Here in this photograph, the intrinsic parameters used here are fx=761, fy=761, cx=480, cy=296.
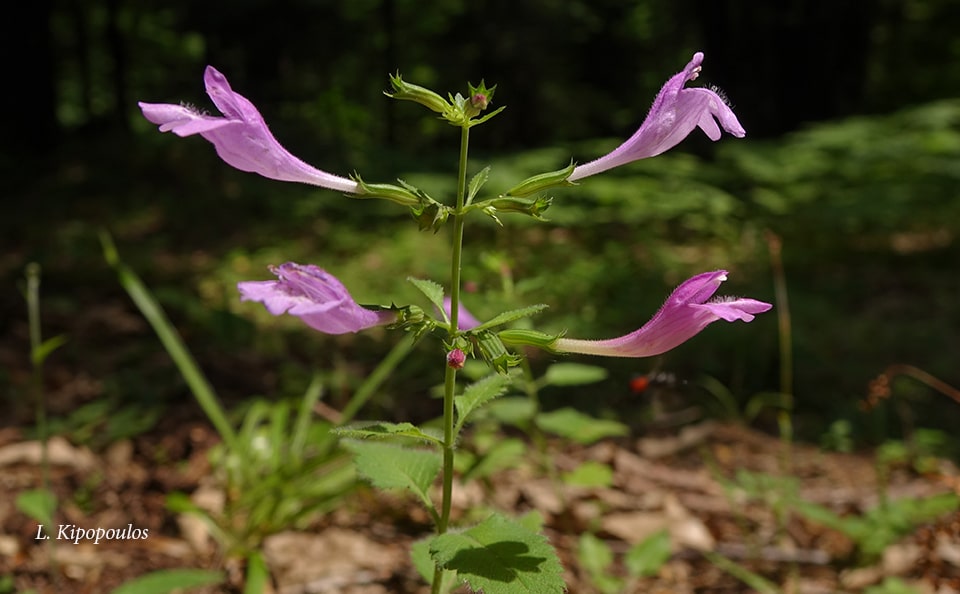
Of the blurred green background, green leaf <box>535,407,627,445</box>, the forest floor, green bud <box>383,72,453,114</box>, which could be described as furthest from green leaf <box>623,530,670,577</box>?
green bud <box>383,72,453,114</box>

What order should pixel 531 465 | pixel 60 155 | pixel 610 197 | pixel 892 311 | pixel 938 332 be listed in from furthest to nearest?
1. pixel 60 155
2. pixel 610 197
3. pixel 892 311
4. pixel 938 332
5. pixel 531 465

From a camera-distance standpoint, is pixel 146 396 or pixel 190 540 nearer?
pixel 190 540

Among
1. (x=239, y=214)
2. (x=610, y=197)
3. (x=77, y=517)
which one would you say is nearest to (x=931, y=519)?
(x=77, y=517)

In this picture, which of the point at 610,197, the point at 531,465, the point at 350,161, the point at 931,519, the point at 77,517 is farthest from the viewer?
the point at 350,161

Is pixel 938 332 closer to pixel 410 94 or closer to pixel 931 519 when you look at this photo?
pixel 931 519

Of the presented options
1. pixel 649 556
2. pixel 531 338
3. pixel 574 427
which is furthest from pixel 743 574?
pixel 531 338

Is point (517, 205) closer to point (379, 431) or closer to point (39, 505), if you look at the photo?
point (379, 431)
